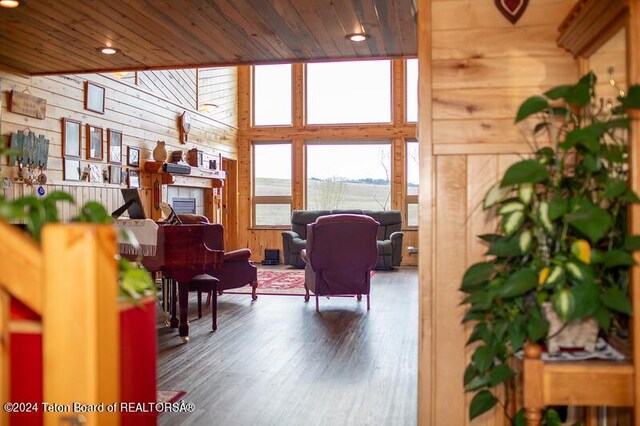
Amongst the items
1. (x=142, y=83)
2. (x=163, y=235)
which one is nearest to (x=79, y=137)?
(x=142, y=83)

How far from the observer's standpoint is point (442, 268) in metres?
2.33

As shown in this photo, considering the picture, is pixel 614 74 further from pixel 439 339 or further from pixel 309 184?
pixel 309 184

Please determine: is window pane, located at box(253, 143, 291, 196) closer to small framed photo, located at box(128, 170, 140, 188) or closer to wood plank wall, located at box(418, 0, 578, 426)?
small framed photo, located at box(128, 170, 140, 188)

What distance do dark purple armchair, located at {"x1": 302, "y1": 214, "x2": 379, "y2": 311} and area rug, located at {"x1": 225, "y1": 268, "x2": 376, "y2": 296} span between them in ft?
3.80

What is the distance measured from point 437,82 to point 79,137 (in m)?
5.01

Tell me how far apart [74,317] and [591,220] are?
1318 mm

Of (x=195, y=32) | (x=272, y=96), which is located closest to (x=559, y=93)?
(x=195, y=32)

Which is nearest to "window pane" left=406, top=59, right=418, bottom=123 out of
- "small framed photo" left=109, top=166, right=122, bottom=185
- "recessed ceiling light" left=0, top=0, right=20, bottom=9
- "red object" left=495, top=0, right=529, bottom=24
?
"small framed photo" left=109, top=166, right=122, bottom=185

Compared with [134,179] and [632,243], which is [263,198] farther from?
[632,243]

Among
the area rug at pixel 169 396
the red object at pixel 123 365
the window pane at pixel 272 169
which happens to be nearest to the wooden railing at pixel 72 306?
the red object at pixel 123 365

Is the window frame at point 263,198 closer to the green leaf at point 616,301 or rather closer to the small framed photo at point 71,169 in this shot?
the small framed photo at point 71,169

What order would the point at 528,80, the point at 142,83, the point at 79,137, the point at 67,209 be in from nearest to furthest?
1. the point at 528,80
2. the point at 67,209
3. the point at 79,137
4. the point at 142,83

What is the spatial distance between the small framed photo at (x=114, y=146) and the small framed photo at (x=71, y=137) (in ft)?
1.60

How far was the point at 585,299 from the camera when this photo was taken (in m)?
1.64
